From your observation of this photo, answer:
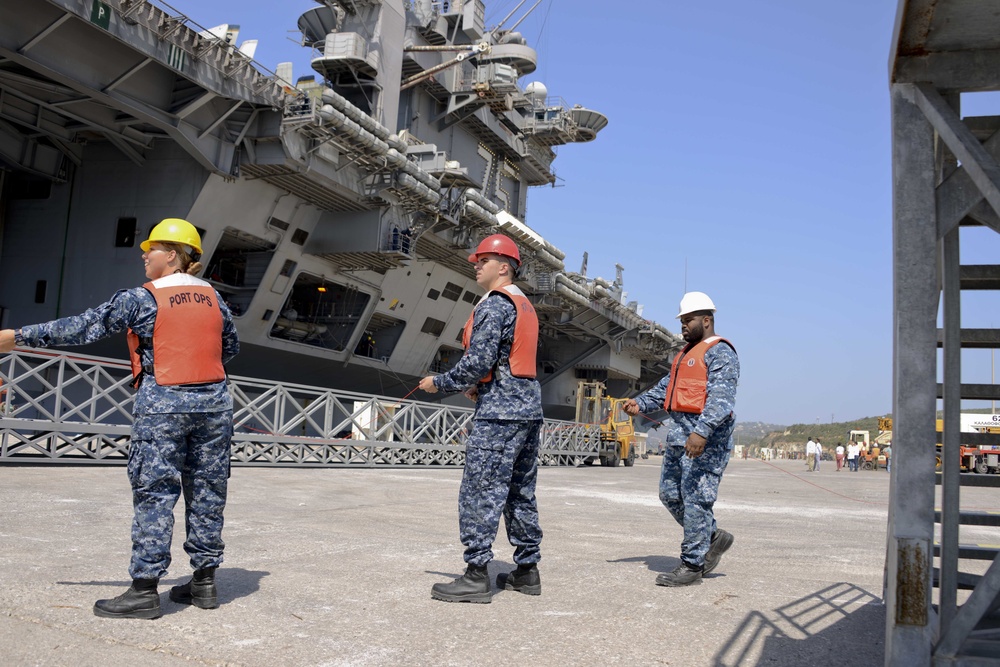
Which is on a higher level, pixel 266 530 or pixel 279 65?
pixel 279 65

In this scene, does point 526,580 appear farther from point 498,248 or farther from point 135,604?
point 135,604

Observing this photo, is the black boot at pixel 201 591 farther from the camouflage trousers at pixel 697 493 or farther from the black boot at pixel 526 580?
the camouflage trousers at pixel 697 493

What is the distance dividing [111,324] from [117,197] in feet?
62.7

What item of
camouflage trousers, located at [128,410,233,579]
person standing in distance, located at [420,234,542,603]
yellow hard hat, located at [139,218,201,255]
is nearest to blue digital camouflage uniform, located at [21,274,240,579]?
camouflage trousers, located at [128,410,233,579]

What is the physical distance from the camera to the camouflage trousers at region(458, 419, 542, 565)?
443 cm

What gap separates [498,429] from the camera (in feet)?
14.9

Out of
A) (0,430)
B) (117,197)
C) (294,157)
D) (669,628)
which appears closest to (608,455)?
(294,157)

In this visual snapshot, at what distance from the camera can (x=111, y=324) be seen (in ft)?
12.9

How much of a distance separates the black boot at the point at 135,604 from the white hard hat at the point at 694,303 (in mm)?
3518

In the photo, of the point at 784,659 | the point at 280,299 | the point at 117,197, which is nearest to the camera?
the point at 784,659

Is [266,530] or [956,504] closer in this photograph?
[956,504]

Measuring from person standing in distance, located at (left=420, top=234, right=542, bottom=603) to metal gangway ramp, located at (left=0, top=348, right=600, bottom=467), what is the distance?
7.88 m

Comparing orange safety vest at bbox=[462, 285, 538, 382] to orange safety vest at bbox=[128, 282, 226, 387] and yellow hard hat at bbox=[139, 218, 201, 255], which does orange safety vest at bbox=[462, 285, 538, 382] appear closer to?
orange safety vest at bbox=[128, 282, 226, 387]

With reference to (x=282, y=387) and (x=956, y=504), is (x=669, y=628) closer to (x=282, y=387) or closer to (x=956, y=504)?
(x=956, y=504)
